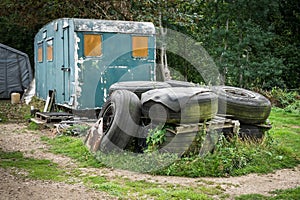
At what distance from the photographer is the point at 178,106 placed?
18.9 feet

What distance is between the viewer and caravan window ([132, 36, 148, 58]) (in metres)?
10.0

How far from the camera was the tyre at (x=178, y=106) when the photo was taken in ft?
18.9

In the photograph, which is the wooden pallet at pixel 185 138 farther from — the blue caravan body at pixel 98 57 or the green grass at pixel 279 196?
the blue caravan body at pixel 98 57

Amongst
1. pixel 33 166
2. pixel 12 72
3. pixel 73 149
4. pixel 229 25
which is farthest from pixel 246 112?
pixel 229 25

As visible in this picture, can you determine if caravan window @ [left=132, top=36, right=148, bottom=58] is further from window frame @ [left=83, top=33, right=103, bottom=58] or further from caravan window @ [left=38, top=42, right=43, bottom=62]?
caravan window @ [left=38, top=42, right=43, bottom=62]

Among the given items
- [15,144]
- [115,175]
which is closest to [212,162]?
[115,175]

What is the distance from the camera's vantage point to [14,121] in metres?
10.6

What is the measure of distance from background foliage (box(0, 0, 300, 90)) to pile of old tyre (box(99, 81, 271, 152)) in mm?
7925

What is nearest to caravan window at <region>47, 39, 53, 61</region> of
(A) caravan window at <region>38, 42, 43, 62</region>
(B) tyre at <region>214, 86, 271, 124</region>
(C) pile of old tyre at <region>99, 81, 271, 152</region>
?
(A) caravan window at <region>38, 42, 43, 62</region>

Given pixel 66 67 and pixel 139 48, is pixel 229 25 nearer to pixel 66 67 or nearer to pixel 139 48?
pixel 139 48

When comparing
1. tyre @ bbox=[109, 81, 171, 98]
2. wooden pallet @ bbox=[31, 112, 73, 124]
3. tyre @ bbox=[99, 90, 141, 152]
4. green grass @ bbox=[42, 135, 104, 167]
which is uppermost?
tyre @ bbox=[109, 81, 171, 98]

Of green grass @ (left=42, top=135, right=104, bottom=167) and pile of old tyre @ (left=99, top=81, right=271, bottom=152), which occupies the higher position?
pile of old tyre @ (left=99, top=81, right=271, bottom=152)

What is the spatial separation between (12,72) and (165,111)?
40.8 feet

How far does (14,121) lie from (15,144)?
3.21 m
